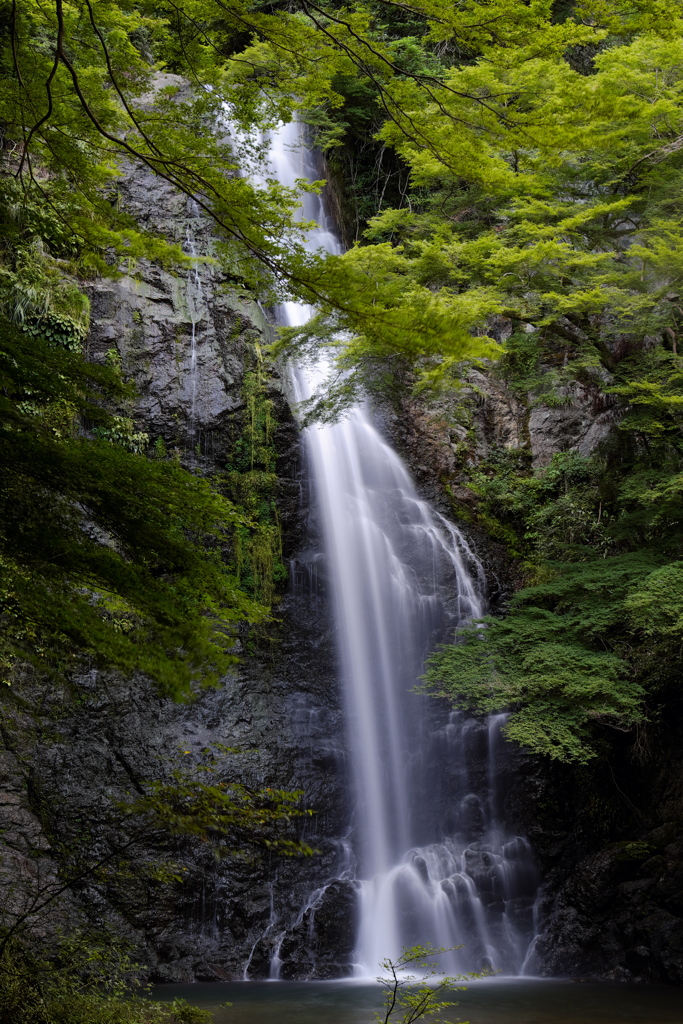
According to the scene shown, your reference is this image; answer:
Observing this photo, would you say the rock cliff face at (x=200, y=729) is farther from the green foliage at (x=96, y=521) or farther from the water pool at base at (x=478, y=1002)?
the green foliage at (x=96, y=521)

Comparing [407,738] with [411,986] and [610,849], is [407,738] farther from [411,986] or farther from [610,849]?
[411,986]

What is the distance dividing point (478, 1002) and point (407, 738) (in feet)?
13.4

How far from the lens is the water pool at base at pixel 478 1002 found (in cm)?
698

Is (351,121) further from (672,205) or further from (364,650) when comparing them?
(364,650)

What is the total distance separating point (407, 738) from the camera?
1145cm

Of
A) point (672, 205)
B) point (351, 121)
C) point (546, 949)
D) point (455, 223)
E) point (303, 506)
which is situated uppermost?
point (351, 121)

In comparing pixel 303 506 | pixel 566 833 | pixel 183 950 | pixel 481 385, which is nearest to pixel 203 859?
pixel 183 950

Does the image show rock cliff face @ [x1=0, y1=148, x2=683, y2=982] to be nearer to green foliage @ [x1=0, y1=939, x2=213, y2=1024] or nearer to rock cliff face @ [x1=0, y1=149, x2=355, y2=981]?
rock cliff face @ [x1=0, y1=149, x2=355, y2=981]

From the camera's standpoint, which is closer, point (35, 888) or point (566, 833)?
point (35, 888)

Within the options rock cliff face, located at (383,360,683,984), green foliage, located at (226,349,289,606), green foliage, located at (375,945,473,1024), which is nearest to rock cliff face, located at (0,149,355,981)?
green foliage, located at (226,349,289,606)

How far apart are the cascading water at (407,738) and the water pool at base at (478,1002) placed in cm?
85

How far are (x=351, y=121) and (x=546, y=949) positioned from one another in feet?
59.2

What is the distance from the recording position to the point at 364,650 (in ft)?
39.6

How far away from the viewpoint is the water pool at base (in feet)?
22.9
